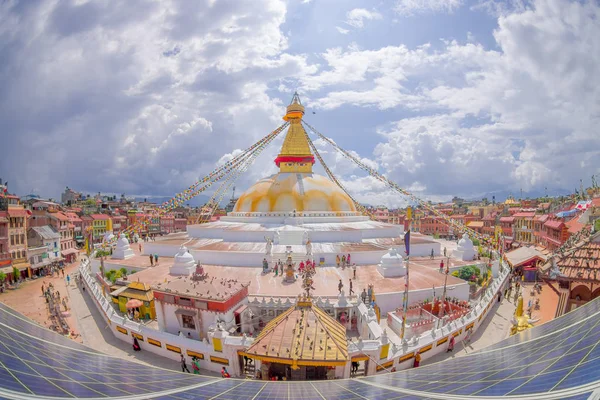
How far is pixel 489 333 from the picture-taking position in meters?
13.2

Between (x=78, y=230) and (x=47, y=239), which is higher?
(x=78, y=230)

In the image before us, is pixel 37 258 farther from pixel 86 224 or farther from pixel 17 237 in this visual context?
pixel 86 224

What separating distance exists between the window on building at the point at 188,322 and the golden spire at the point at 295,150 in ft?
65.8

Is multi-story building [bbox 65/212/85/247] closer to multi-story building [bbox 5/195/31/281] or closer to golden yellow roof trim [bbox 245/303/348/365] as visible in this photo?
multi-story building [bbox 5/195/31/281]

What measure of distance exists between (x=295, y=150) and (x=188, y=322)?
20.9 m

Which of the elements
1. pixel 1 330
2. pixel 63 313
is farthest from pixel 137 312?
pixel 1 330

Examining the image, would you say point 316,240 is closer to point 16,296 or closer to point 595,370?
point 595,370

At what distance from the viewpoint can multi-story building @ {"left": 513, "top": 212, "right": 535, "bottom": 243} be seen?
128 ft

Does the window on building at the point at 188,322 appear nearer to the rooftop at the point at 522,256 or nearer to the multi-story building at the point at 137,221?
the multi-story building at the point at 137,221

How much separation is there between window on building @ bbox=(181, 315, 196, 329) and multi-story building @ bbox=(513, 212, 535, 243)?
41673mm

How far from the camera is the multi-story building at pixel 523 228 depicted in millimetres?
38953

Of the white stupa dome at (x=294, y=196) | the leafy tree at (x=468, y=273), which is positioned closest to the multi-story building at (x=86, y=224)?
the white stupa dome at (x=294, y=196)

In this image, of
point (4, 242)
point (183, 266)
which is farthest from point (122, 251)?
point (4, 242)

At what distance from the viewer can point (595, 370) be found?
175 inches
